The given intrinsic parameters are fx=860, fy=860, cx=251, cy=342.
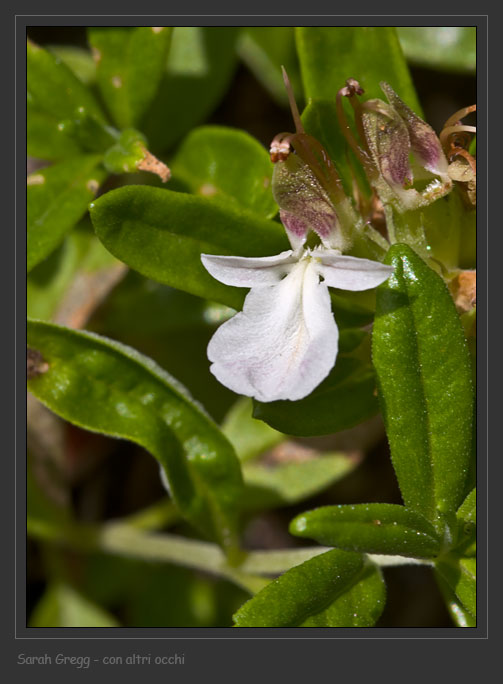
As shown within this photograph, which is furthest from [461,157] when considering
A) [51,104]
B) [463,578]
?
[51,104]

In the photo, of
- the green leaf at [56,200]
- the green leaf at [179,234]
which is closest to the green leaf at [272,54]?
the green leaf at [56,200]

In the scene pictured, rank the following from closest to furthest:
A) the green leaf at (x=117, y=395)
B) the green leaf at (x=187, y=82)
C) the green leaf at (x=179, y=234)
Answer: the green leaf at (x=179, y=234) → the green leaf at (x=117, y=395) → the green leaf at (x=187, y=82)

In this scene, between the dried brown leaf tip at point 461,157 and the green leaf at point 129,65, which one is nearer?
the dried brown leaf tip at point 461,157

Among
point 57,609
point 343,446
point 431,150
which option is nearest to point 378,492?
point 343,446

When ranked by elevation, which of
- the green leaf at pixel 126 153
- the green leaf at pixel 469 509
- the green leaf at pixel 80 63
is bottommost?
the green leaf at pixel 469 509

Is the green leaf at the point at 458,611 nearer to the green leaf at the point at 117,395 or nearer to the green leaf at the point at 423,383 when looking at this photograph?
the green leaf at the point at 423,383

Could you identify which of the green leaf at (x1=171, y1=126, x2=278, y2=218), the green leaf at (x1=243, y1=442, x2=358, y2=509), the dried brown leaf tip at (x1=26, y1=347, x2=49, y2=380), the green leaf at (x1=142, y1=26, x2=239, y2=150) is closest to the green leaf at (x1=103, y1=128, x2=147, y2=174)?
the green leaf at (x1=171, y1=126, x2=278, y2=218)
